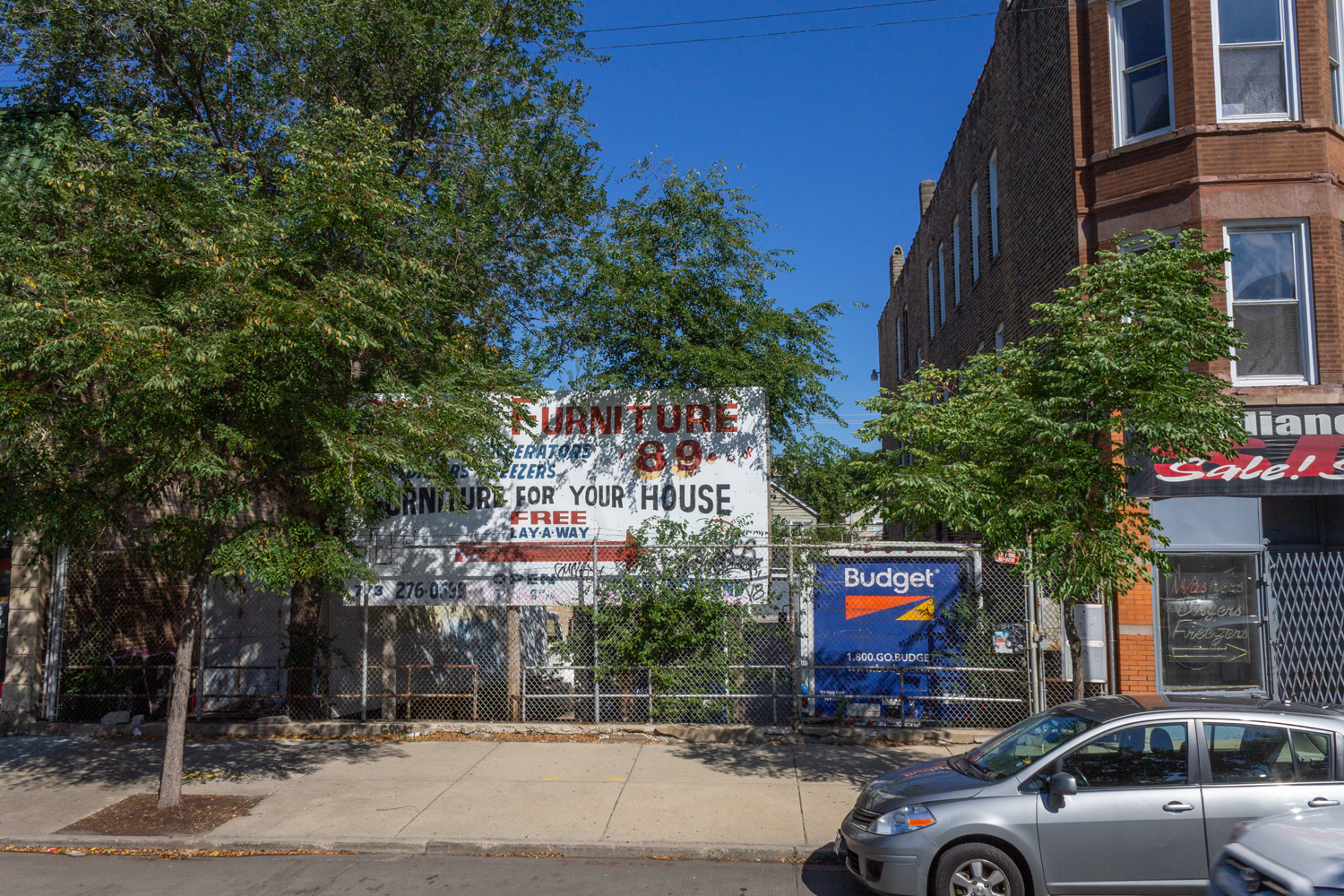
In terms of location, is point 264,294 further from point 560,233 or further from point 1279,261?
point 1279,261

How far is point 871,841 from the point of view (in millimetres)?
5863

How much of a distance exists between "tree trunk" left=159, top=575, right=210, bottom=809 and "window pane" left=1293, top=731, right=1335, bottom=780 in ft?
28.8

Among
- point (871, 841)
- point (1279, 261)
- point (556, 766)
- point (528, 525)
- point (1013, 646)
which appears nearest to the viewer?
point (871, 841)

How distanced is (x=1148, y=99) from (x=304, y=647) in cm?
1337

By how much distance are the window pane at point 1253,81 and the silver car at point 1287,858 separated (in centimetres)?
1054

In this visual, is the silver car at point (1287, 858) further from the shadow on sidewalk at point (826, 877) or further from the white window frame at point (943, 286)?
the white window frame at point (943, 286)

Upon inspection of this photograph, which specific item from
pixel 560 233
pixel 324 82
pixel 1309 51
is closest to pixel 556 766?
pixel 560 233

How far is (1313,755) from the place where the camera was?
220 inches

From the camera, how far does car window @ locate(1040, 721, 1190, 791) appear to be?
5.68 m

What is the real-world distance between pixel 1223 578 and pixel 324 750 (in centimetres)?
1119

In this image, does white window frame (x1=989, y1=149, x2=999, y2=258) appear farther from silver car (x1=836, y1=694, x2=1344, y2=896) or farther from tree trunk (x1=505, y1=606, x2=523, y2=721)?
silver car (x1=836, y1=694, x2=1344, y2=896)

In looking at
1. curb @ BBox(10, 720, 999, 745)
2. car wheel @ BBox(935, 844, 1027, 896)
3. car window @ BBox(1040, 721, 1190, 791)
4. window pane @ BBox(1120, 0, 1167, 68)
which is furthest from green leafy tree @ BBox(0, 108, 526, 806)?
window pane @ BBox(1120, 0, 1167, 68)

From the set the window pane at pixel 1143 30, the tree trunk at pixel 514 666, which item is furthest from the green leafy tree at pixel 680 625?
the window pane at pixel 1143 30

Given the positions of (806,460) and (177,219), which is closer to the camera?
(177,219)
